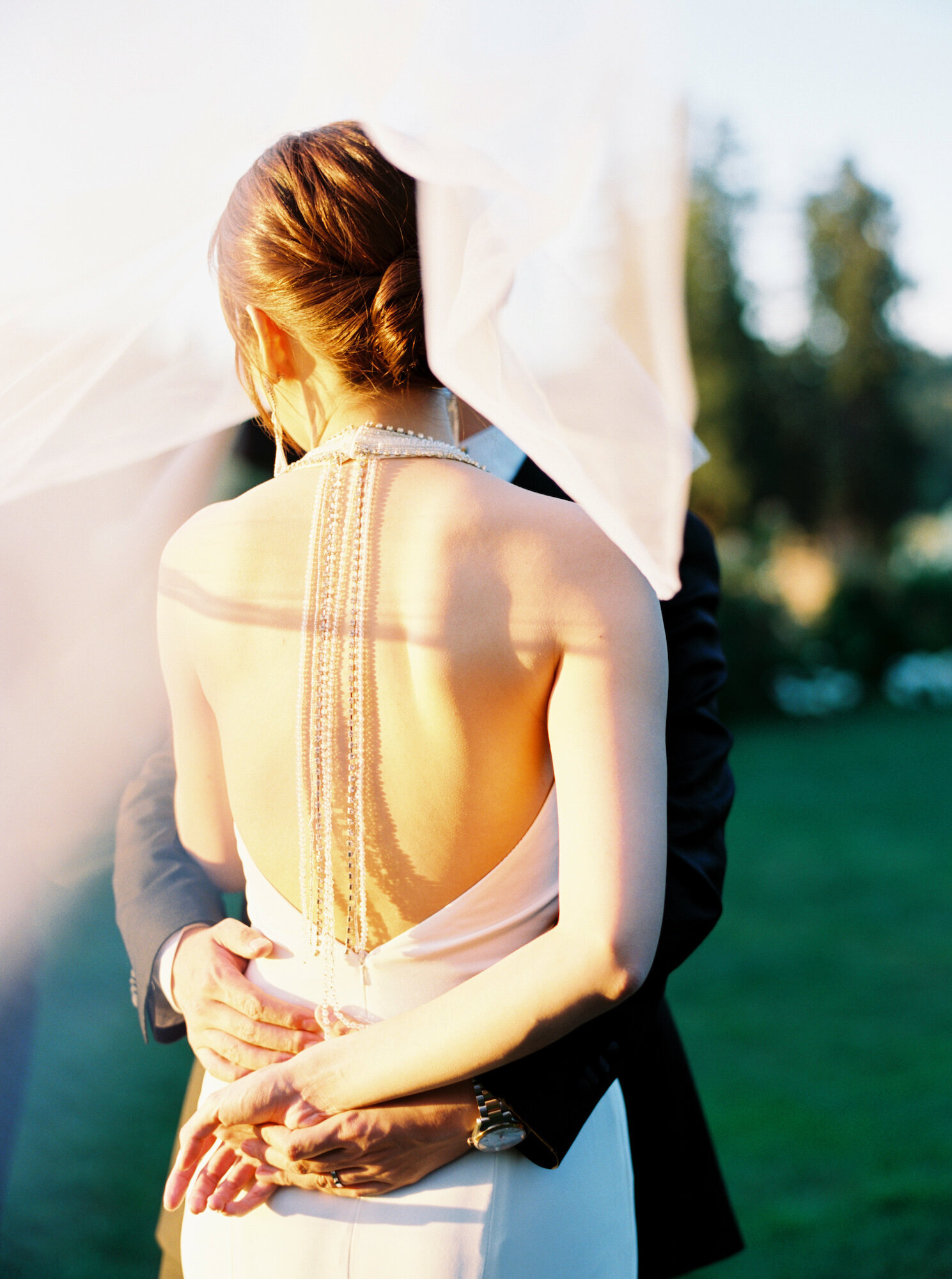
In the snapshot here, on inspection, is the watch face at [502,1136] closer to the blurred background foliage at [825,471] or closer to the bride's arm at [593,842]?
the bride's arm at [593,842]

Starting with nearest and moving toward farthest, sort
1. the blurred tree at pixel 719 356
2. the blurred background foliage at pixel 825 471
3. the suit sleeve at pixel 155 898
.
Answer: the suit sleeve at pixel 155 898, the blurred background foliage at pixel 825 471, the blurred tree at pixel 719 356

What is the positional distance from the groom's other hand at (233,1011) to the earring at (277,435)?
0.69 meters

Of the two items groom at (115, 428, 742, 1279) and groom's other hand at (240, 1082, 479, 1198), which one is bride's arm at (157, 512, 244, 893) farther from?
groom's other hand at (240, 1082, 479, 1198)

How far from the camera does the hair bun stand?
1.37 m

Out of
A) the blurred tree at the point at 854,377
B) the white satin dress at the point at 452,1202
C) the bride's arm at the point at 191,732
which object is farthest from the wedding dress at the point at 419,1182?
the blurred tree at the point at 854,377

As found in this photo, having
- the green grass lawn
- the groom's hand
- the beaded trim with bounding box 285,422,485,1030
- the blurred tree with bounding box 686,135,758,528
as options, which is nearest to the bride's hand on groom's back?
the groom's hand

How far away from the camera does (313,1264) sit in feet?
4.47

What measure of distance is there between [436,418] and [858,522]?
2507cm

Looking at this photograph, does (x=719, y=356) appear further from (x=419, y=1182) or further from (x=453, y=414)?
(x=419, y=1182)

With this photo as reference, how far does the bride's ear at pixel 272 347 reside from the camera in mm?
1448

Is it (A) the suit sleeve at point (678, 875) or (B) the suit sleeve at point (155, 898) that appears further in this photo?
(B) the suit sleeve at point (155, 898)

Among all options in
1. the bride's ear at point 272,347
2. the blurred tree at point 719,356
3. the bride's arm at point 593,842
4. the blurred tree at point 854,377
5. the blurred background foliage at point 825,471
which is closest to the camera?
the bride's arm at point 593,842

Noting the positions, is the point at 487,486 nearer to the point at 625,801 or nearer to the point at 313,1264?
the point at 625,801

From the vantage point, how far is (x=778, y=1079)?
4.73 m
